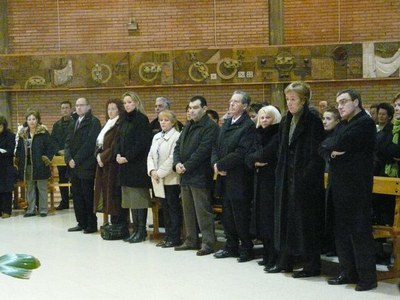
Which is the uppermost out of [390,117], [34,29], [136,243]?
[34,29]

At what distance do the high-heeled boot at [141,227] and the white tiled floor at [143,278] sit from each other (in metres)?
0.20

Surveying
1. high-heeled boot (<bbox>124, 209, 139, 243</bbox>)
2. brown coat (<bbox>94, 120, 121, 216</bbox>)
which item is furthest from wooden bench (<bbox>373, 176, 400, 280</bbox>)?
brown coat (<bbox>94, 120, 121, 216</bbox>)

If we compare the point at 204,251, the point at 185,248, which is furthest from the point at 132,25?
the point at 204,251

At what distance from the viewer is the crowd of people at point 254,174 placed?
18.9 feet

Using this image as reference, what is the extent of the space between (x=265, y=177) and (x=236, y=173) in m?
0.51

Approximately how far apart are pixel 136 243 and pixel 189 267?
1.68 meters

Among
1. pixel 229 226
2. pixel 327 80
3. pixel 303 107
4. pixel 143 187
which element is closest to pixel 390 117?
pixel 303 107

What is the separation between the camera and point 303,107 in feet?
20.4

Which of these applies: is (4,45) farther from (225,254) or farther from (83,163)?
(225,254)

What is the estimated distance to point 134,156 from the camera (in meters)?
8.45

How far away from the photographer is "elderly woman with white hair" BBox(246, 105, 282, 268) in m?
6.69

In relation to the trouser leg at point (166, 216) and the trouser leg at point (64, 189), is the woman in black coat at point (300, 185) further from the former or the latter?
the trouser leg at point (64, 189)

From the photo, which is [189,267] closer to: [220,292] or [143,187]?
[220,292]

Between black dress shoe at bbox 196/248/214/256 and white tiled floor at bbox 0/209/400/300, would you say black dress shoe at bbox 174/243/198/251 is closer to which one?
white tiled floor at bbox 0/209/400/300
